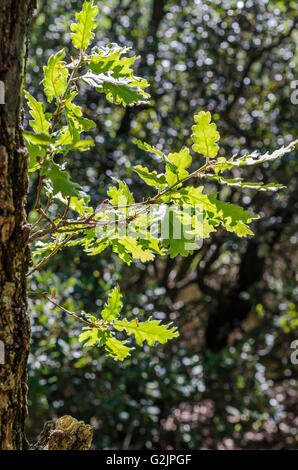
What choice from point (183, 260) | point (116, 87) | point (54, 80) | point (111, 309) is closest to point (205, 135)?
point (116, 87)

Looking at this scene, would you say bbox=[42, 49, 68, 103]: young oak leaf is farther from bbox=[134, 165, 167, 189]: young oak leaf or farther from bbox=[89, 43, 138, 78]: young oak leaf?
bbox=[134, 165, 167, 189]: young oak leaf

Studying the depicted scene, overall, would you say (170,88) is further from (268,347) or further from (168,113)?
(268,347)

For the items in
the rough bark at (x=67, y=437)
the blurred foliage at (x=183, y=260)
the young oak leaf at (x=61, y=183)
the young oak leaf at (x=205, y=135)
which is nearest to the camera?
the young oak leaf at (x=61, y=183)

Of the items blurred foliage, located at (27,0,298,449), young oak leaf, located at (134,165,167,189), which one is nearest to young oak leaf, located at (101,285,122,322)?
young oak leaf, located at (134,165,167,189)

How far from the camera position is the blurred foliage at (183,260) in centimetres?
319

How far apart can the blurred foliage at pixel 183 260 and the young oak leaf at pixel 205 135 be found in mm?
2191

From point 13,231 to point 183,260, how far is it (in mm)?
3209

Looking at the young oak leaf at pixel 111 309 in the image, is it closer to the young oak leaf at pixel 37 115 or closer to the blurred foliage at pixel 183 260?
the young oak leaf at pixel 37 115

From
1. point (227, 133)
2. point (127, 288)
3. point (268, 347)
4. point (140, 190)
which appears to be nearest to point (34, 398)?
point (127, 288)

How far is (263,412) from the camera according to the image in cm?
369

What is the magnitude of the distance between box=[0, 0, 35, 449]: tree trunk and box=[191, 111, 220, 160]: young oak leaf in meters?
0.30

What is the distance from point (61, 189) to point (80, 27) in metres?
0.32

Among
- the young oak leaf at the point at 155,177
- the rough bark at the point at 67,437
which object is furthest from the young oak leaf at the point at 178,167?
the rough bark at the point at 67,437

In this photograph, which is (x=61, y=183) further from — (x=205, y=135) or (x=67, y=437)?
(x=67, y=437)
